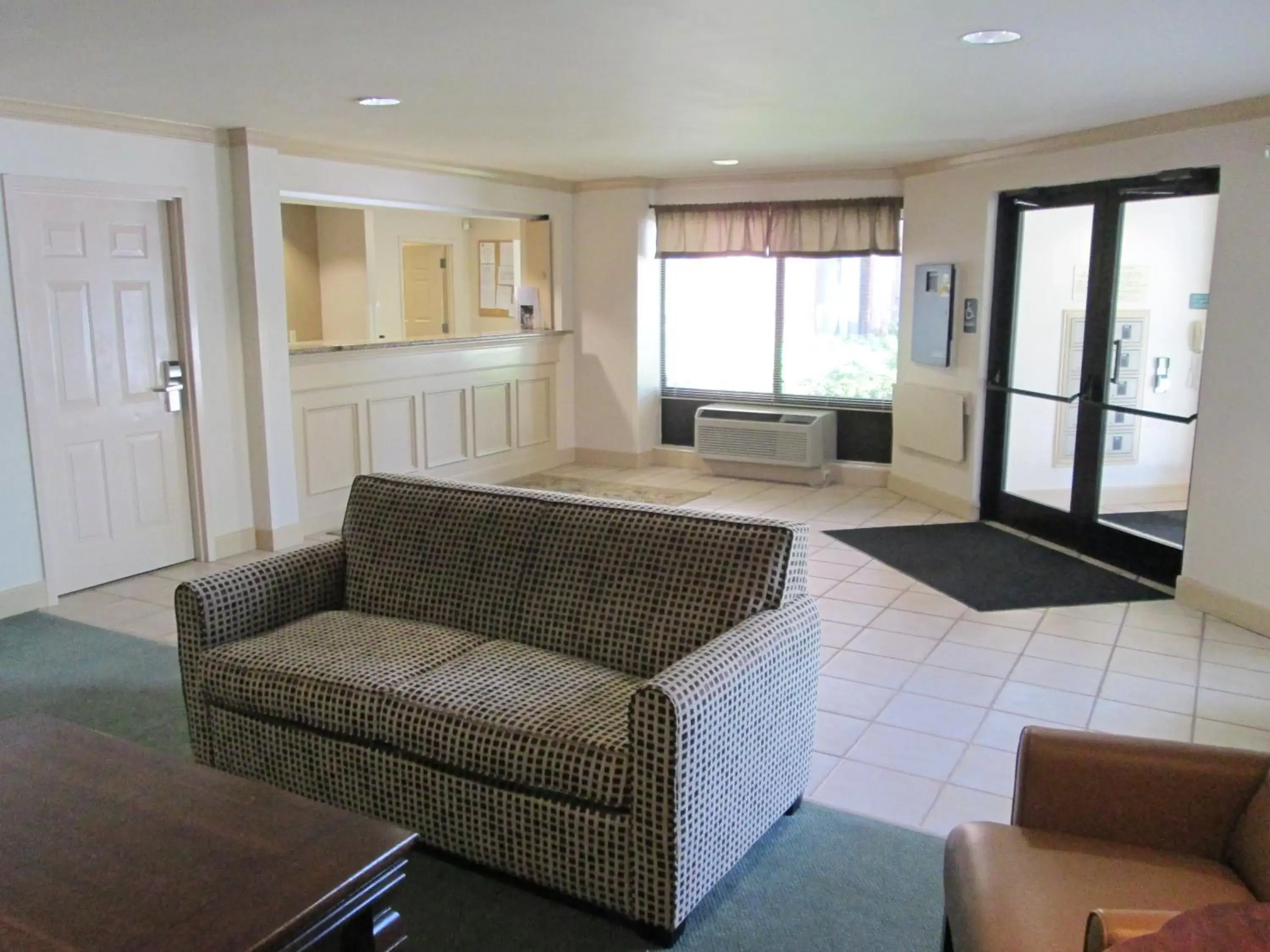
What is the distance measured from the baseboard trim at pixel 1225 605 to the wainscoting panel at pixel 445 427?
4456 mm

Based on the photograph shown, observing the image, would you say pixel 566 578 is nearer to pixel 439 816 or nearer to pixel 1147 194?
pixel 439 816

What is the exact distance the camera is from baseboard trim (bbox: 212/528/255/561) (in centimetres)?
526

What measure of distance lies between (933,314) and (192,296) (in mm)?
4310

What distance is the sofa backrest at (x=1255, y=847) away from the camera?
165 cm

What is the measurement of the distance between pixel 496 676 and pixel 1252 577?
3416 mm

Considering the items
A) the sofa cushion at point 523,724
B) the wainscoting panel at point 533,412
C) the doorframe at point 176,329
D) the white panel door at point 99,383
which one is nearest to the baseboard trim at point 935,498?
the wainscoting panel at point 533,412

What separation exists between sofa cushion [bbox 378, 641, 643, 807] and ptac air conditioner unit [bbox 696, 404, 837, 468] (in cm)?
464

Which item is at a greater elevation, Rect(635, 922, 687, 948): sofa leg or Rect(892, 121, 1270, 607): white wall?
Rect(892, 121, 1270, 607): white wall

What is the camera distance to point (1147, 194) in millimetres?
4781

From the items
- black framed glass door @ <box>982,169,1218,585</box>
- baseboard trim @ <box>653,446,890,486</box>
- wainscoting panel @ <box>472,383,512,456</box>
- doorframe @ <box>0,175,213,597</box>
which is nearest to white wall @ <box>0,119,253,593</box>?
doorframe @ <box>0,175,213,597</box>

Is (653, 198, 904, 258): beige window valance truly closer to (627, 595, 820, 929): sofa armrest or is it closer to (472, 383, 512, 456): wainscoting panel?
(472, 383, 512, 456): wainscoting panel

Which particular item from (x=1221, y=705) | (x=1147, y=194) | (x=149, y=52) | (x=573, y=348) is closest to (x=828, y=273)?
(x=573, y=348)

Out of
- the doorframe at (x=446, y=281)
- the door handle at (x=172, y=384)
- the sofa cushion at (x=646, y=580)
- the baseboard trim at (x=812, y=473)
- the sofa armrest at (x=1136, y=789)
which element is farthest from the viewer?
the doorframe at (x=446, y=281)

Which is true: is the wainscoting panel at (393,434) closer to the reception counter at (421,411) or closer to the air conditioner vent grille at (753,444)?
the reception counter at (421,411)
